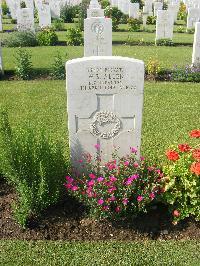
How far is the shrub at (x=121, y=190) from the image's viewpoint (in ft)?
13.2

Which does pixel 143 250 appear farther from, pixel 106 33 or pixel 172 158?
pixel 106 33

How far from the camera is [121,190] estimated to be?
4.06 m

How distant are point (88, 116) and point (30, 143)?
0.78 metres

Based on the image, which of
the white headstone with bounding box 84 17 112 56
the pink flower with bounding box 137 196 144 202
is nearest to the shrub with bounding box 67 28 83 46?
the white headstone with bounding box 84 17 112 56

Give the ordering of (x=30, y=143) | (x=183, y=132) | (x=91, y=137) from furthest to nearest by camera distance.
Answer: (x=183, y=132) → (x=91, y=137) → (x=30, y=143)

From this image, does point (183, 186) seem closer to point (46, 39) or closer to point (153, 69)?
point (153, 69)

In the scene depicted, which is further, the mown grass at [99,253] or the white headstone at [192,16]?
the white headstone at [192,16]

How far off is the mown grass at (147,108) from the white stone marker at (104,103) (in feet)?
4.32

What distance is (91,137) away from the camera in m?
4.64

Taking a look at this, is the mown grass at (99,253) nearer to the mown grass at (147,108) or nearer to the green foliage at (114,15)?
the mown grass at (147,108)

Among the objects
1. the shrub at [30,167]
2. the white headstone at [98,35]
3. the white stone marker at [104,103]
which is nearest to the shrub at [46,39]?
the white headstone at [98,35]

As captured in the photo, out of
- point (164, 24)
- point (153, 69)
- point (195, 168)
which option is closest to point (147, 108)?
point (153, 69)

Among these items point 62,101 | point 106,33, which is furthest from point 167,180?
point 106,33

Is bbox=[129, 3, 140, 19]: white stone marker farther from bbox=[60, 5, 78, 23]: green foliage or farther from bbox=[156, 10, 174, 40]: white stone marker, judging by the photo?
bbox=[156, 10, 174, 40]: white stone marker
